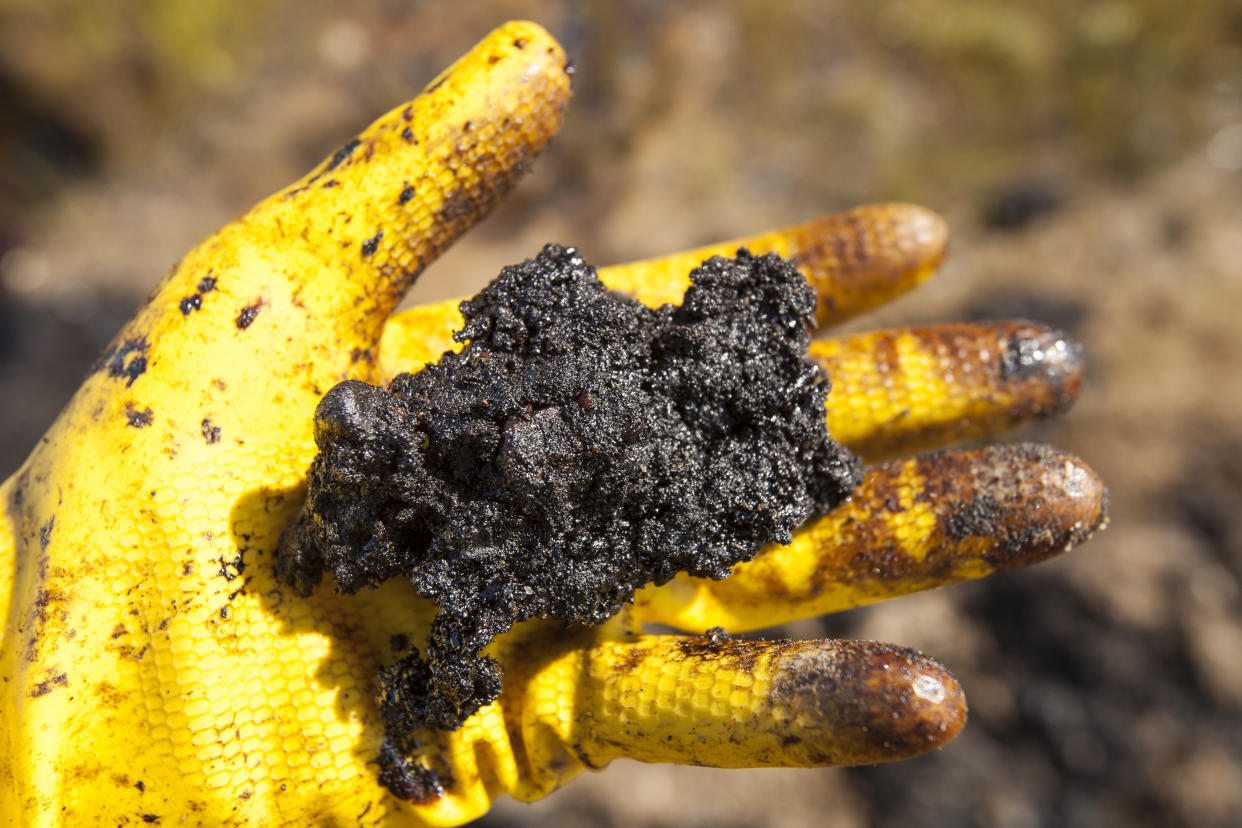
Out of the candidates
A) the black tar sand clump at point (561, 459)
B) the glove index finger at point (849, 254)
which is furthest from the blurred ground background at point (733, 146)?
the black tar sand clump at point (561, 459)

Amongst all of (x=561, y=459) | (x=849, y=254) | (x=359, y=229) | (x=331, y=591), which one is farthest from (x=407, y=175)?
(x=849, y=254)

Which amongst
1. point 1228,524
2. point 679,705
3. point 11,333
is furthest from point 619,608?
point 11,333

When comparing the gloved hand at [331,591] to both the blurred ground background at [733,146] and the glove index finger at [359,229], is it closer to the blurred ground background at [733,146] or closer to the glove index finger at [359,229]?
the glove index finger at [359,229]

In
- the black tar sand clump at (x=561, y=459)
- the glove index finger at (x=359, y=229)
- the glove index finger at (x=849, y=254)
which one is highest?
the glove index finger at (x=359, y=229)

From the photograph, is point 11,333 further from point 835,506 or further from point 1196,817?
point 1196,817

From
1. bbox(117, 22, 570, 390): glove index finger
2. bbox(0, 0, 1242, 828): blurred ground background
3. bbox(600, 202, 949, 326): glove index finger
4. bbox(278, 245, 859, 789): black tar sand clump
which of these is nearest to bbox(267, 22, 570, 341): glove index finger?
bbox(117, 22, 570, 390): glove index finger

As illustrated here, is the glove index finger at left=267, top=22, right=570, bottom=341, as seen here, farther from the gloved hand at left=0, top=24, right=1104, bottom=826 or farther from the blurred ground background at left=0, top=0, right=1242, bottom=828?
the blurred ground background at left=0, top=0, right=1242, bottom=828
